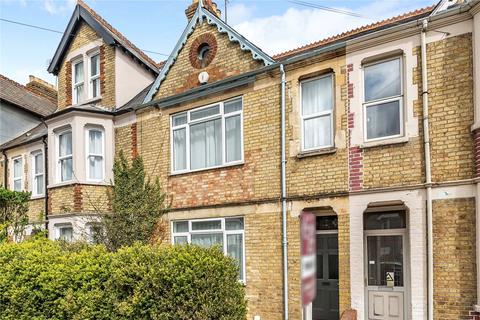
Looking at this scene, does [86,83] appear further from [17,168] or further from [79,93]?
[17,168]

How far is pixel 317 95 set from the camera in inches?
455

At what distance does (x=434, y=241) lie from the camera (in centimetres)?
935

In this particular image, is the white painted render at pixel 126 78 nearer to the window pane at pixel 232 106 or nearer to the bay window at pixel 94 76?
the bay window at pixel 94 76

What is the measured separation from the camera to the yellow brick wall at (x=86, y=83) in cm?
1714

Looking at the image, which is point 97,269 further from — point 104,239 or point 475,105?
point 475,105

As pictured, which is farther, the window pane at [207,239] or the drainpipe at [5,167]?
the drainpipe at [5,167]

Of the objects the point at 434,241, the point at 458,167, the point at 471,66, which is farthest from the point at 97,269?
the point at 471,66

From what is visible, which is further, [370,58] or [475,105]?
[370,58]

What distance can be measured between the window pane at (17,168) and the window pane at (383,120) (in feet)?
52.4

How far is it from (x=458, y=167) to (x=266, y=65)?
5226 mm

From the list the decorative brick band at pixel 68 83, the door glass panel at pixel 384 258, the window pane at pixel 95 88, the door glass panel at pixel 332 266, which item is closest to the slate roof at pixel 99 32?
the decorative brick band at pixel 68 83

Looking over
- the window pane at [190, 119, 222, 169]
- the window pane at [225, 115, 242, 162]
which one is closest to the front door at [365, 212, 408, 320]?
the window pane at [225, 115, 242, 162]

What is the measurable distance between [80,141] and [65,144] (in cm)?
111

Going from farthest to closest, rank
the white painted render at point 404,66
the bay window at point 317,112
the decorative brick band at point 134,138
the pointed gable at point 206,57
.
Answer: the decorative brick band at point 134,138
the pointed gable at point 206,57
the bay window at point 317,112
the white painted render at point 404,66
